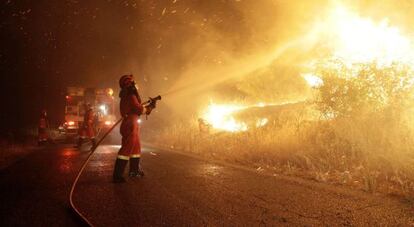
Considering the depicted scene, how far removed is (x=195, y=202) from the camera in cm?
508

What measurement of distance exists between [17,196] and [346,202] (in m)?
4.85

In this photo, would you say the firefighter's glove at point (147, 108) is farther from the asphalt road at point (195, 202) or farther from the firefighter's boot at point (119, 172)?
the asphalt road at point (195, 202)

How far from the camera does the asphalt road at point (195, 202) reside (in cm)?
426

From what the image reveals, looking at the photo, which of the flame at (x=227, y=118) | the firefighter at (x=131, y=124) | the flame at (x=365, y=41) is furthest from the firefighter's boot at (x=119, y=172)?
the flame at (x=227, y=118)

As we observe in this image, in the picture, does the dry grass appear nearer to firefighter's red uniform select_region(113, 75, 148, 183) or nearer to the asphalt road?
the asphalt road

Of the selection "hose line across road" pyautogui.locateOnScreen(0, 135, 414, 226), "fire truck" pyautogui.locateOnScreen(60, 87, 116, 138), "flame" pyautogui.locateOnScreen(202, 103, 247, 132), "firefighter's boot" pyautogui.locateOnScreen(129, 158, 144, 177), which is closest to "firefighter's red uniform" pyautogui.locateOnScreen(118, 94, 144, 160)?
"firefighter's boot" pyautogui.locateOnScreen(129, 158, 144, 177)

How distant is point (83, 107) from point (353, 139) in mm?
20782

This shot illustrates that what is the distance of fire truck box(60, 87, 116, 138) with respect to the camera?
80.6 ft

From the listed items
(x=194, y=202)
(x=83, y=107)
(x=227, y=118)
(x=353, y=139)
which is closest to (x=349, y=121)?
(x=353, y=139)

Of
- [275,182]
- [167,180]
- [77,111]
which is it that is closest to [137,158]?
[167,180]

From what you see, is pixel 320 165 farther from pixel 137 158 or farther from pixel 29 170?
pixel 29 170

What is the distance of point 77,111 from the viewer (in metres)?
25.2

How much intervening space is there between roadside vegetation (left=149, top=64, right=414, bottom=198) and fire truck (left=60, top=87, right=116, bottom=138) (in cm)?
1588

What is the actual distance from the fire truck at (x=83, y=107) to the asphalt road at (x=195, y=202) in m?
17.5
